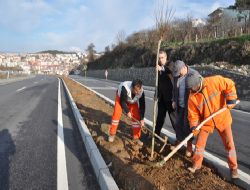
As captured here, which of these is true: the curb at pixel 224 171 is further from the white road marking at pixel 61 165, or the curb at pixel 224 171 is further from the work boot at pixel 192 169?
the white road marking at pixel 61 165

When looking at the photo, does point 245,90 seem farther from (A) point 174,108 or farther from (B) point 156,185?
(B) point 156,185

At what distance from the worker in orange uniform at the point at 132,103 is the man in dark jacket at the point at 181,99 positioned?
871mm

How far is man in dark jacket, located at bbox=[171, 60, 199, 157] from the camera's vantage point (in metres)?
6.22

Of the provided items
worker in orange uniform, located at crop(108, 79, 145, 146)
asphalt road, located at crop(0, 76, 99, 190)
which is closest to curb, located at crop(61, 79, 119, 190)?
asphalt road, located at crop(0, 76, 99, 190)

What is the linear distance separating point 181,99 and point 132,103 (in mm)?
1579

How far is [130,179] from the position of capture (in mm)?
5426

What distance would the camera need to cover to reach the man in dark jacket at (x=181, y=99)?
6.22m

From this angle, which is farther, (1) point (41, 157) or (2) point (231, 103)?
(1) point (41, 157)

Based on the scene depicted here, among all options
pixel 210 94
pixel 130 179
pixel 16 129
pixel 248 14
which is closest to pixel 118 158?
pixel 130 179

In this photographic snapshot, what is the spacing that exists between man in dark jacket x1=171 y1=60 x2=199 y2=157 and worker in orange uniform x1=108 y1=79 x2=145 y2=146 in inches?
34.3

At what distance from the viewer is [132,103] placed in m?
7.77

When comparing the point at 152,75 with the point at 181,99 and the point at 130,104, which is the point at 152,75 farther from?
the point at 181,99

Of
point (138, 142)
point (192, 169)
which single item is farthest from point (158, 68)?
point (192, 169)

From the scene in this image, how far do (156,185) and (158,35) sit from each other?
9.61 ft
